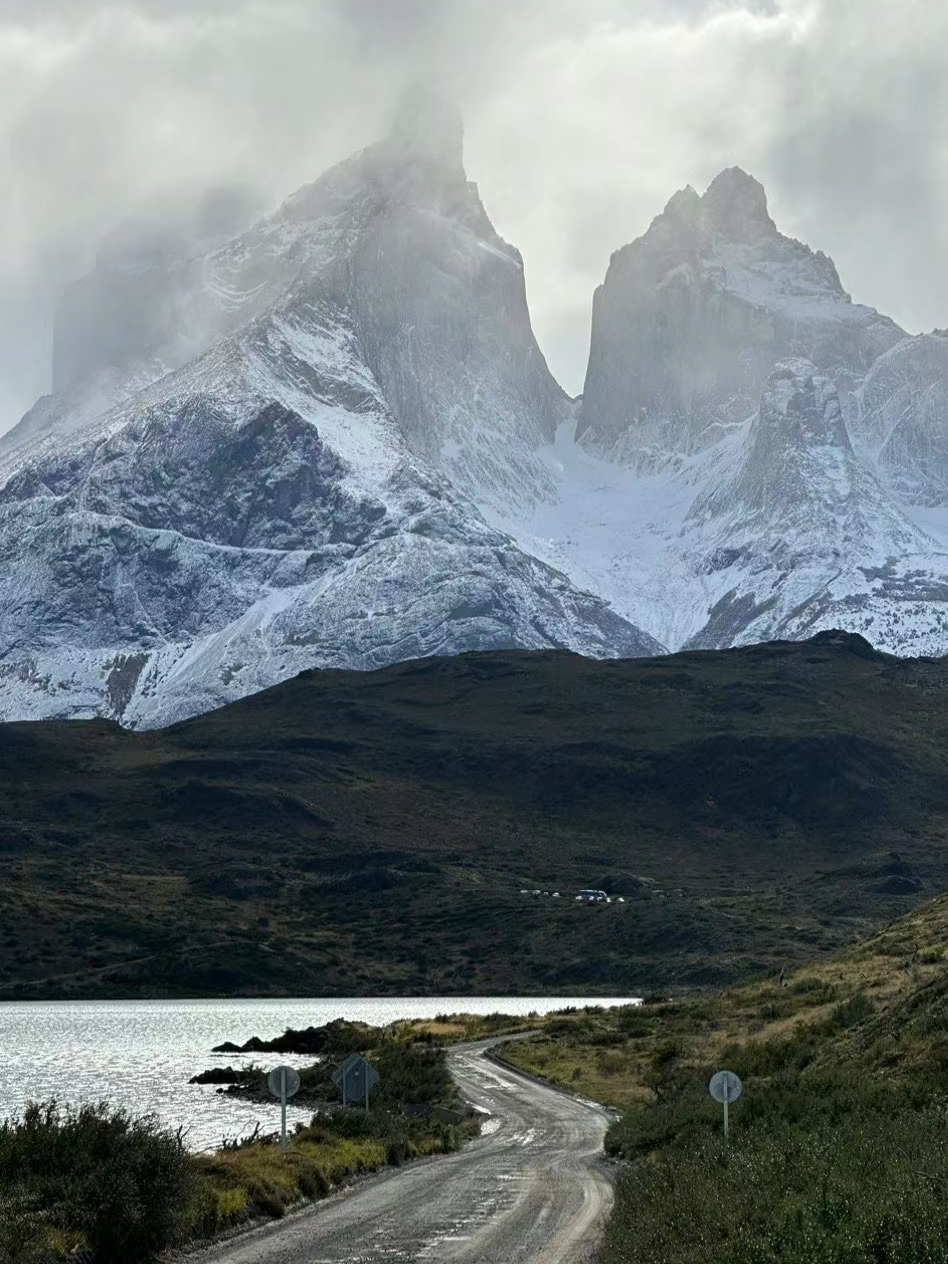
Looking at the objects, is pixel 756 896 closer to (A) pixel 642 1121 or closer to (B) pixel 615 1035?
(B) pixel 615 1035

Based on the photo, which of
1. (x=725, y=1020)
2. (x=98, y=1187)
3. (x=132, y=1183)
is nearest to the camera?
(x=98, y=1187)

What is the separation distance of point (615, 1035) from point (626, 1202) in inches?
2089

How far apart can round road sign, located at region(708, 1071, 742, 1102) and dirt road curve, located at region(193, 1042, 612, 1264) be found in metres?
2.95

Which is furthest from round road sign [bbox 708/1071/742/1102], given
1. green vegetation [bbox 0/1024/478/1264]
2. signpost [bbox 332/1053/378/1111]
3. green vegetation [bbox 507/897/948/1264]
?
signpost [bbox 332/1053/378/1111]

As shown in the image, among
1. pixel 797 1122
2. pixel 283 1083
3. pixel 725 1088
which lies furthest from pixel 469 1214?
pixel 797 1122

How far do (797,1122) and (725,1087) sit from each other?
161 cm

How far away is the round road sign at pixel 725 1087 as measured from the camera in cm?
3697

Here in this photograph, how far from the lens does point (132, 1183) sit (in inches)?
1063

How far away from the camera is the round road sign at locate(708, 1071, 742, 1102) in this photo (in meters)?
37.0

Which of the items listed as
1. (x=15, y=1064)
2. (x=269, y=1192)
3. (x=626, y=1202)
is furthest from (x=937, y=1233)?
(x=15, y=1064)

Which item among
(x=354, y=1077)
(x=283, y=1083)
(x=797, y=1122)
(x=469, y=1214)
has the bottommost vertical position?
(x=469, y=1214)

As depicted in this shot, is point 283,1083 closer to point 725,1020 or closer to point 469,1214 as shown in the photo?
point 469,1214

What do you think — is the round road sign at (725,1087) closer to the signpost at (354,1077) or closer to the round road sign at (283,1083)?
the round road sign at (283,1083)

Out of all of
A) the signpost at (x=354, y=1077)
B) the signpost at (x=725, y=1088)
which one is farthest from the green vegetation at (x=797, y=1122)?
the signpost at (x=354, y=1077)
